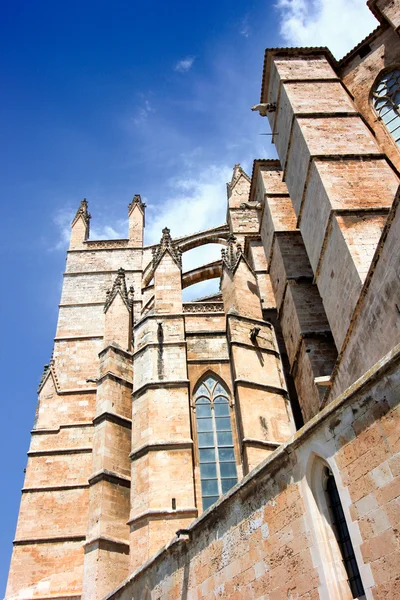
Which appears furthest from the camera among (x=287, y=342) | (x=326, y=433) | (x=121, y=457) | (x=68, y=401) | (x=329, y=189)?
(x=68, y=401)

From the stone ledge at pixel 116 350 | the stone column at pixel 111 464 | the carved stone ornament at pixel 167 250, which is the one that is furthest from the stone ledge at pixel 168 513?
the carved stone ornament at pixel 167 250

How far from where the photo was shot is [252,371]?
905cm

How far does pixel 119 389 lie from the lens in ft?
34.0

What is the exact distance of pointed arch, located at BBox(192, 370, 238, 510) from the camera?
845 cm

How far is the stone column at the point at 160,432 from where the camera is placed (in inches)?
302

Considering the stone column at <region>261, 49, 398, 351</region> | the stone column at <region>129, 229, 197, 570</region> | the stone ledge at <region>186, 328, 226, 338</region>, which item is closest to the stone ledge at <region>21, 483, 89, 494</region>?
the stone column at <region>129, 229, 197, 570</region>

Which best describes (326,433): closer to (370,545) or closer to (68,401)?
(370,545)

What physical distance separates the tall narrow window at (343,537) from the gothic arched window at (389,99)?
22.6 ft

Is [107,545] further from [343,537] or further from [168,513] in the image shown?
[343,537]

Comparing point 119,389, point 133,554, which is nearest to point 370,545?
point 133,554

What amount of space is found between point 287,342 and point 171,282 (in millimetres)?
2895

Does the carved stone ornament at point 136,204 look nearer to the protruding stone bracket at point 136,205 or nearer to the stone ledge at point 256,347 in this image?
the protruding stone bracket at point 136,205

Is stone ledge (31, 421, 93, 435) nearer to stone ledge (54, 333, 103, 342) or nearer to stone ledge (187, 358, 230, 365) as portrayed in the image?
stone ledge (54, 333, 103, 342)

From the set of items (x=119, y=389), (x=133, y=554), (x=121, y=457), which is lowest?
(x=133, y=554)
